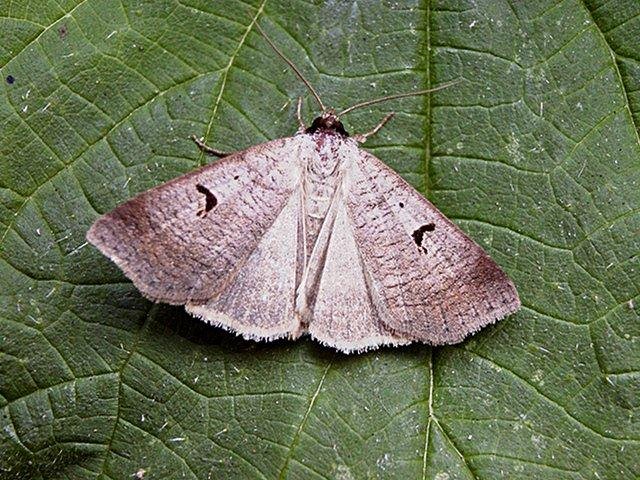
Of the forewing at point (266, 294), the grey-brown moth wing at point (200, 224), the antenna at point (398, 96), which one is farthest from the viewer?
the antenna at point (398, 96)

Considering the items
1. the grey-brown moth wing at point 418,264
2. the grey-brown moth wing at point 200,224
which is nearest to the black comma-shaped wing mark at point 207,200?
the grey-brown moth wing at point 200,224

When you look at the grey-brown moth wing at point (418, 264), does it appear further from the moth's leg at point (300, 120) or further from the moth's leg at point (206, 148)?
the moth's leg at point (206, 148)

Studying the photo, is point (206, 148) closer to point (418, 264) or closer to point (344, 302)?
point (344, 302)

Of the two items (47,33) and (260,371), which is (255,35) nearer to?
(47,33)

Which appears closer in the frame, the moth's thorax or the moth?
the moth

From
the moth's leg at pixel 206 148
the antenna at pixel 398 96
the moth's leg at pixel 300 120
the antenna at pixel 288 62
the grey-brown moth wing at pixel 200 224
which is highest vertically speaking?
the antenna at pixel 288 62

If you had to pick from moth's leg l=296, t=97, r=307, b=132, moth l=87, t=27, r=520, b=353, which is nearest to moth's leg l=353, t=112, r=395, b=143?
moth l=87, t=27, r=520, b=353

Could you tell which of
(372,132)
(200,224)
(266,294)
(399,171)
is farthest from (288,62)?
(266,294)

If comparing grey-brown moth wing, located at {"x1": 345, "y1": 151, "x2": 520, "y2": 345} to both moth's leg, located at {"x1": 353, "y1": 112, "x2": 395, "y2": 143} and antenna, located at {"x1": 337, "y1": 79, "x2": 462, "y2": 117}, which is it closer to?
moth's leg, located at {"x1": 353, "y1": 112, "x2": 395, "y2": 143}

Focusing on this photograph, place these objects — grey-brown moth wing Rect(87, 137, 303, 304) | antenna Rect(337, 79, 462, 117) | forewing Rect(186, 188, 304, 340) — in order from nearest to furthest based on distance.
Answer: grey-brown moth wing Rect(87, 137, 303, 304) → forewing Rect(186, 188, 304, 340) → antenna Rect(337, 79, 462, 117)

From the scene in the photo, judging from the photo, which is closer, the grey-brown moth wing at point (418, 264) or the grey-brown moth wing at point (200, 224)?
the grey-brown moth wing at point (200, 224)
